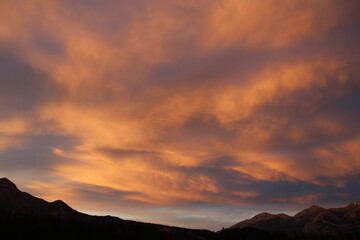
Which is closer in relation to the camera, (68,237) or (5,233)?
(5,233)

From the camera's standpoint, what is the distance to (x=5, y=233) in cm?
16038

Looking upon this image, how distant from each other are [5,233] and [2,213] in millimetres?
31131

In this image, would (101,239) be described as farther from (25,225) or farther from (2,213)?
(2,213)

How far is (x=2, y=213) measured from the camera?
18650 cm

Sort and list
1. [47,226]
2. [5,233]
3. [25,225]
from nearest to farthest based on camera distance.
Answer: [5,233]
[25,225]
[47,226]

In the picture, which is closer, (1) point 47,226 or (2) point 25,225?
(2) point 25,225

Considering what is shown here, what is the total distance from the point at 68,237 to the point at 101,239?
71.6 ft

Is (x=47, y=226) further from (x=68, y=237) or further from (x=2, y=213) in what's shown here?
(x=2, y=213)

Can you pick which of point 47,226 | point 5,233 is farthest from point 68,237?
point 5,233

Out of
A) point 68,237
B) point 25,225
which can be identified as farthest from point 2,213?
point 68,237

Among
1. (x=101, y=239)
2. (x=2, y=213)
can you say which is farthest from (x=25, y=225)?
(x=101, y=239)

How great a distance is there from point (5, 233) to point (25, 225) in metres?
13.3

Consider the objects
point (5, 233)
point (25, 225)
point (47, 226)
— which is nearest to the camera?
point (5, 233)

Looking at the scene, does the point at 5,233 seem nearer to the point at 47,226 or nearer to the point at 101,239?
the point at 47,226
